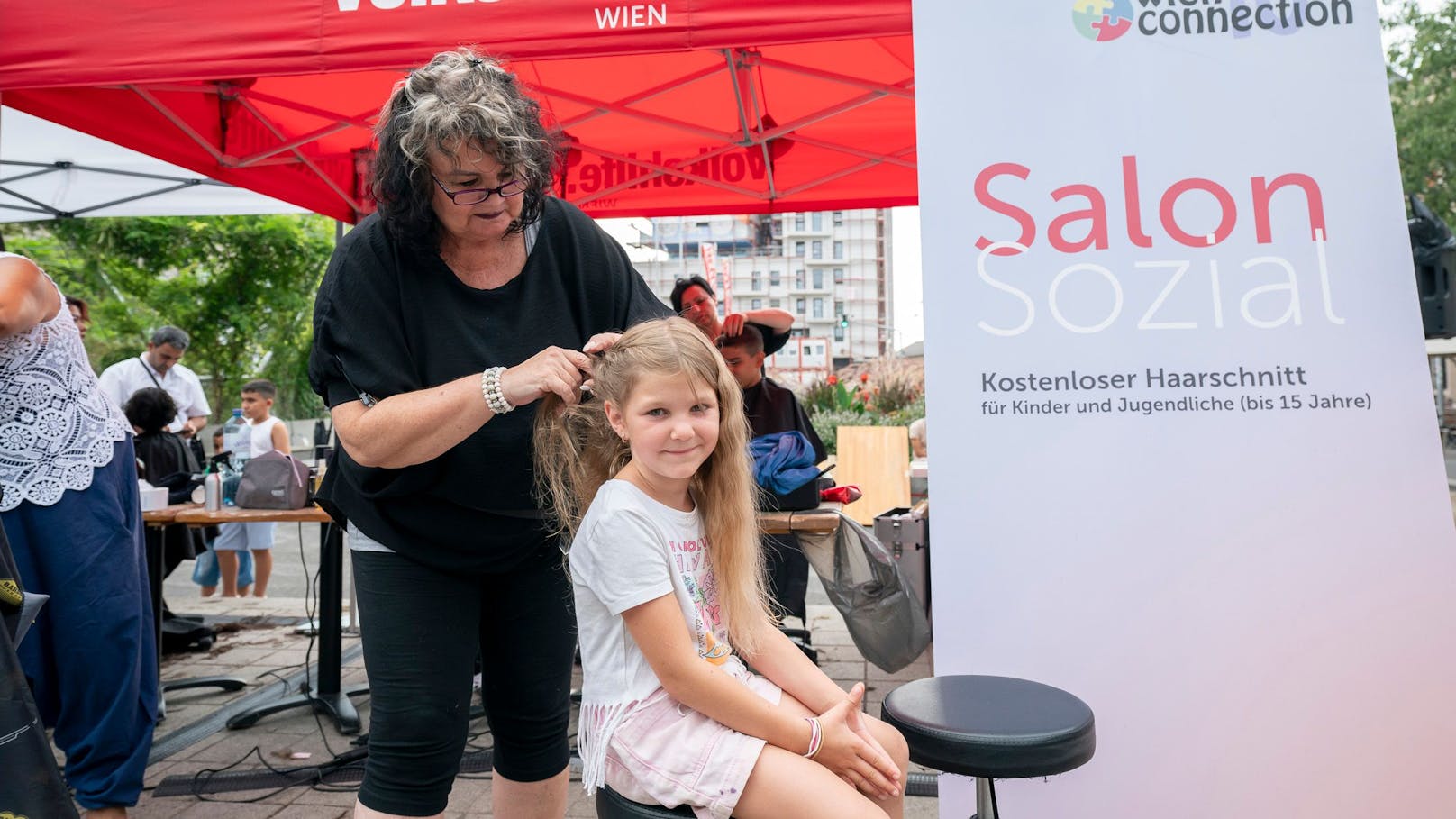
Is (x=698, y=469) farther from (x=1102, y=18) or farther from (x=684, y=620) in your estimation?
(x=1102, y=18)

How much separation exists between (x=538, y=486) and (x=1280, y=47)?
184cm

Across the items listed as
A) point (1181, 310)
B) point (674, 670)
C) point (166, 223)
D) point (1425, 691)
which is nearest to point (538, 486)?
point (674, 670)

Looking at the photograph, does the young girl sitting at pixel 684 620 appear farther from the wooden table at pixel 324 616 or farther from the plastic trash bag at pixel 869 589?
the wooden table at pixel 324 616

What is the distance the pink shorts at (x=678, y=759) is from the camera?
1410mm

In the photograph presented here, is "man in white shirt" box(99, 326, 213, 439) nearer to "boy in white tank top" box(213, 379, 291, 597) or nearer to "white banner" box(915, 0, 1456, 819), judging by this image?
"boy in white tank top" box(213, 379, 291, 597)

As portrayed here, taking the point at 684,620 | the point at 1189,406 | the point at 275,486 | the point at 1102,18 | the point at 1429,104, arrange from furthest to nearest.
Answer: the point at 1429,104 → the point at 275,486 → the point at 1102,18 → the point at 1189,406 → the point at 684,620

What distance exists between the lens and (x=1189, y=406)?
6.77 feet

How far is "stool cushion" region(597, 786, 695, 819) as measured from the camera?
1400mm

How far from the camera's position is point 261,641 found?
16.9ft

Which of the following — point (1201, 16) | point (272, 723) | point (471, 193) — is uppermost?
point (1201, 16)

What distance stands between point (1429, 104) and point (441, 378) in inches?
829

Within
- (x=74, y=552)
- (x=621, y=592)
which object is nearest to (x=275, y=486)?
(x=74, y=552)

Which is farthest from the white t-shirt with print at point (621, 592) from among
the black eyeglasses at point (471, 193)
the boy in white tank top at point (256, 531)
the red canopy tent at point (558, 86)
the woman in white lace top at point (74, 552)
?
the boy in white tank top at point (256, 531)

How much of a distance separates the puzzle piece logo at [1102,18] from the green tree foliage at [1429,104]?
60.2 feet
